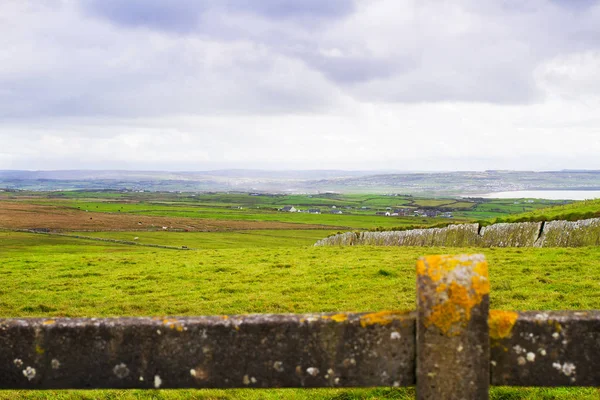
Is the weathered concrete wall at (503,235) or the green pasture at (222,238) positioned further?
the green pasture at (222,238)

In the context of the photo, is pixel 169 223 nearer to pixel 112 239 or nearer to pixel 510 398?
pixel 112 239

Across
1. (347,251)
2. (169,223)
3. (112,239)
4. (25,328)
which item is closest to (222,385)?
(25,328)

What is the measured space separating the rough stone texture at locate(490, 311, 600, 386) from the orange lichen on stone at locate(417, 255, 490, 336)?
29 centimetres

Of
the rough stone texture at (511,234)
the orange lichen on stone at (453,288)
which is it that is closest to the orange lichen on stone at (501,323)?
the orange lichen on stone at (453,288)

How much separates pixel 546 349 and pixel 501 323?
1.15 feet

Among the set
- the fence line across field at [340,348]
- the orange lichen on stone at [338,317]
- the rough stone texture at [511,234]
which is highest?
the orange lichen on stone at [338,317]

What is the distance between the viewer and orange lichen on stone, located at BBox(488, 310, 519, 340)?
3000mm

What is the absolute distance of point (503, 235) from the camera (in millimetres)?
22828

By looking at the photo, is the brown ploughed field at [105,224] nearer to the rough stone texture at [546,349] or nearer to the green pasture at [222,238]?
the green pasture at [222,238]

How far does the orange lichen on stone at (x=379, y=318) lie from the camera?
10.0 ft

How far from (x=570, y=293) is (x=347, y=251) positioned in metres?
12.6

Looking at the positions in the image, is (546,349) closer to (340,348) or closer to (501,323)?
(501,323)

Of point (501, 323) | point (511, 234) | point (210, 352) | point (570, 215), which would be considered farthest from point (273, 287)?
point (570, 215)

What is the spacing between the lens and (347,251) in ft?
76.5
